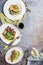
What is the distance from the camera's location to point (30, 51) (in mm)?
2131

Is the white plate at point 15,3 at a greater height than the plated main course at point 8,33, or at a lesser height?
greater

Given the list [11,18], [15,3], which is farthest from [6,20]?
[15,3]

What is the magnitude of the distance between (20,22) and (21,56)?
275mm

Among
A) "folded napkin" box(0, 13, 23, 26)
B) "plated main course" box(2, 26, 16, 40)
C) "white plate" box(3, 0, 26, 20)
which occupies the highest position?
"white plate" box(3, 0, 26, 20)

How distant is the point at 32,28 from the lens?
6.91 feet

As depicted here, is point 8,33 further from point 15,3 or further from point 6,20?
point 15,3

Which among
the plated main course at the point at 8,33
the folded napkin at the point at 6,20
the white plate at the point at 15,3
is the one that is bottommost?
the plated main course at the point at 8,33

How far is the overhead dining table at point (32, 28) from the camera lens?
2.08 meters

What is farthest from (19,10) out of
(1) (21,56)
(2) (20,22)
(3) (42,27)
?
(1) (21,56)

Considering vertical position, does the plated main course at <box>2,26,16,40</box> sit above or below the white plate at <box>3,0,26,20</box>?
below

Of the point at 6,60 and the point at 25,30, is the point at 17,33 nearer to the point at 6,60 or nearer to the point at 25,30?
the point at 25,30

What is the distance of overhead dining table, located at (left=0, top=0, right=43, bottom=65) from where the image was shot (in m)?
2.08

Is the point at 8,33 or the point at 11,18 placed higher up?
the point at 11,18

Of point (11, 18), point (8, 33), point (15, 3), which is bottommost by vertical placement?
point (8, 33)
